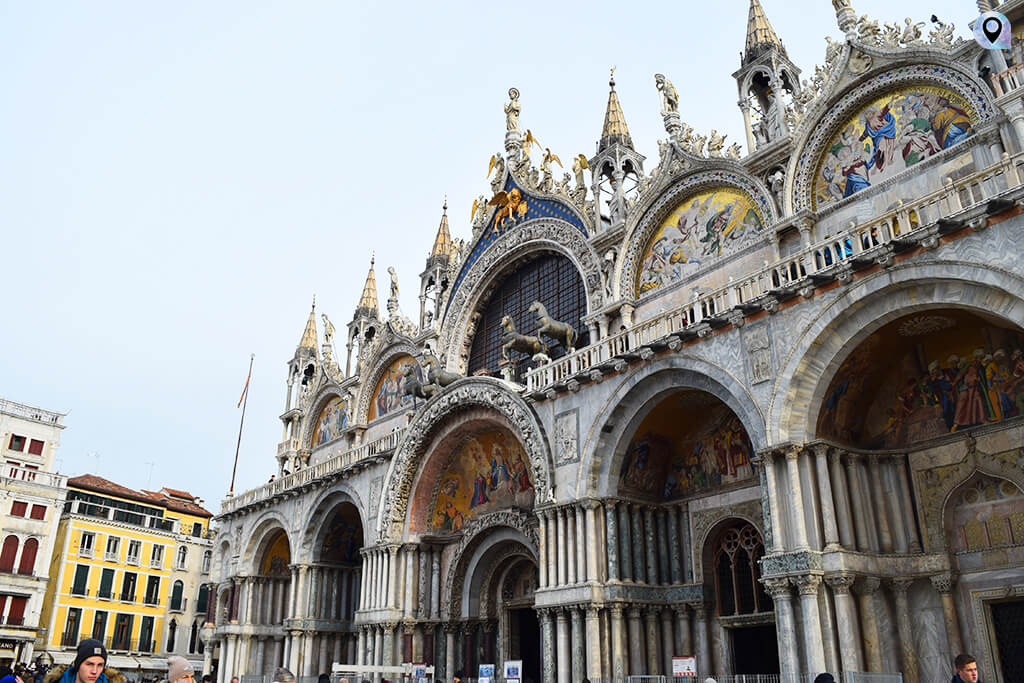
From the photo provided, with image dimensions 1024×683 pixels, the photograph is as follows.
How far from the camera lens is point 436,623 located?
21.6m

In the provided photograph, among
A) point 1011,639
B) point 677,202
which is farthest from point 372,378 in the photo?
point 1011,639

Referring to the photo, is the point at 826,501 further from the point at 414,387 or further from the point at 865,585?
the point at 414,387

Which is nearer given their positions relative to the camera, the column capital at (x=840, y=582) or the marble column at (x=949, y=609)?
the column capital at (x=840, y=582)

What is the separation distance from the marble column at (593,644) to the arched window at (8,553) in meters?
31.9

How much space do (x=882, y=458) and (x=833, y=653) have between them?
3.48m

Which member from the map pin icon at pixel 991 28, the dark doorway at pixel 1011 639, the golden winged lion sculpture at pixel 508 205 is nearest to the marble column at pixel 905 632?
the dark doorway at pixel 1011 639

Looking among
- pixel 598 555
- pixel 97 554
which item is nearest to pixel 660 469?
pixel 598 555

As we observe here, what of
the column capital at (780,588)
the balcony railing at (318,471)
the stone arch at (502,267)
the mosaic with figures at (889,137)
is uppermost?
the stone arch at (502,267)

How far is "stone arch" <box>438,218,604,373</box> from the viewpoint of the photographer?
845 inches

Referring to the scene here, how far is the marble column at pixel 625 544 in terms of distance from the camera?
1623 centimetres

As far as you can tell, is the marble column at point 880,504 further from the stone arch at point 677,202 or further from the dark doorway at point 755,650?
the stone arch at point 677,202

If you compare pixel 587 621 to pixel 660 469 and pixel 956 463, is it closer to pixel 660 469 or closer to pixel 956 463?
pixel 660 469

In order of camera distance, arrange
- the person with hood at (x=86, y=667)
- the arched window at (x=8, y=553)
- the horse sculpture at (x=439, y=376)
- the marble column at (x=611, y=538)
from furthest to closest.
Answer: the arched window at (x=8, y=553) < the horse sculpture at (x=439, y=376) < the marble column at (x=611, y=538) < the person with hood at (x=86, y=667)

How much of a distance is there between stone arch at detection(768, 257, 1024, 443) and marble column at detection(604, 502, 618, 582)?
4.19 meters
